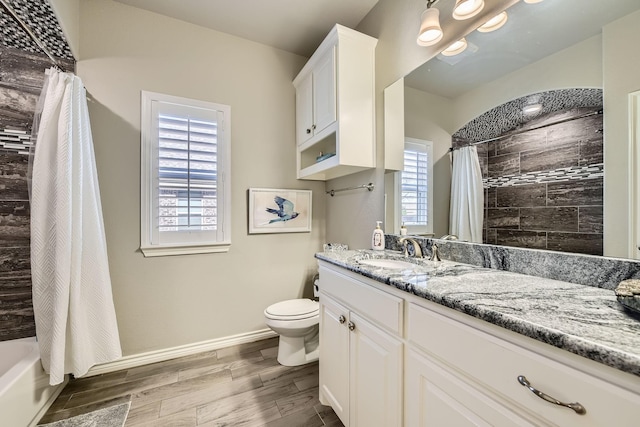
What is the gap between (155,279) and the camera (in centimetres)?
204

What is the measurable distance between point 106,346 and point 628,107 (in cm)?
279

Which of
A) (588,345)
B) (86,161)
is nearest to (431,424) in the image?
(588,345)

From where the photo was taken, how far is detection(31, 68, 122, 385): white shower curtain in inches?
56.7

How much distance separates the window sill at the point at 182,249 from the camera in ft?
6.59

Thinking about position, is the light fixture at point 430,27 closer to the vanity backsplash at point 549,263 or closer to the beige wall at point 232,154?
the vanity backsplash at point 549,263

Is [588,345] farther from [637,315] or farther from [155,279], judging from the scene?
[155,279]

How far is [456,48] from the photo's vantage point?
1416 millimetres

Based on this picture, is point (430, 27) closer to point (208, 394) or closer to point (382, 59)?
point (382, 59)

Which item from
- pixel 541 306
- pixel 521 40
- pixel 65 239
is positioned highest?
pixel 521 40

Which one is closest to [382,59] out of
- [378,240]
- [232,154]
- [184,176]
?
[378,240]

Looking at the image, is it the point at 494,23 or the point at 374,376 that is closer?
the point at 374,376

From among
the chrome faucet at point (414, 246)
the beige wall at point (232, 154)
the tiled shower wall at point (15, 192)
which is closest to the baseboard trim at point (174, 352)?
the beige wall at point (232, 154)

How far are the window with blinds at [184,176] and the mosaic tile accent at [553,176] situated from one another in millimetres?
1971

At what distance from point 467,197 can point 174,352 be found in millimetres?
2424
